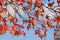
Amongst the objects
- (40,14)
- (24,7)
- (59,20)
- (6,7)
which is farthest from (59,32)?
(6,7)

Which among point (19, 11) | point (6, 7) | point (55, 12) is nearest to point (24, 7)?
point (19, 11)

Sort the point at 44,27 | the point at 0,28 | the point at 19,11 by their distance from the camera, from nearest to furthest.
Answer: the point at 0,28 → the point at 19,11 → the point at 44,27

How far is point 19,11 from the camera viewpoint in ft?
12.1

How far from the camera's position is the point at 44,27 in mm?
3979

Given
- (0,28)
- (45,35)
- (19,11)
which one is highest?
(19,11)

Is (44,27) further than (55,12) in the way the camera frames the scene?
Yes

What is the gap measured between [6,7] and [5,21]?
10.4 inches

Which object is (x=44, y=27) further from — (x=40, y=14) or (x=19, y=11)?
(x=19, y=11)

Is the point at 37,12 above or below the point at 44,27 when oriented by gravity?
above

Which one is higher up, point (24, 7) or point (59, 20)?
point (24, 7)

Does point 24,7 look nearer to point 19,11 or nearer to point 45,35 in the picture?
point 19,11

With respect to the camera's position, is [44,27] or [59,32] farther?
[44,27]

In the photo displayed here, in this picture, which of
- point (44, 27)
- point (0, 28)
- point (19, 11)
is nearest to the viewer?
point (0, 28)

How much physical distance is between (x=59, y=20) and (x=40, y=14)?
43cm
